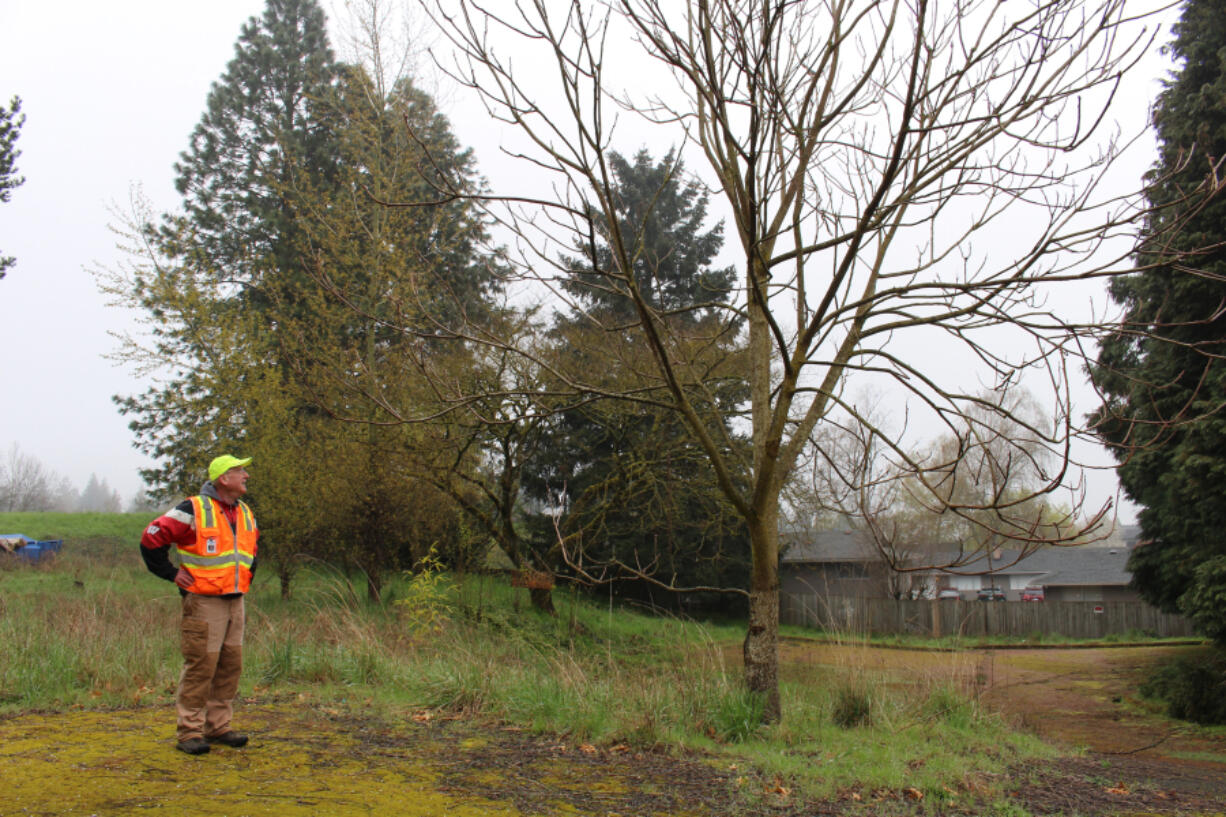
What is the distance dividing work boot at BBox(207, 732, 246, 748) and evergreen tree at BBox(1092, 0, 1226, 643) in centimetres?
1118

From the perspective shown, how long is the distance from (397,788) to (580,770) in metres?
1.08

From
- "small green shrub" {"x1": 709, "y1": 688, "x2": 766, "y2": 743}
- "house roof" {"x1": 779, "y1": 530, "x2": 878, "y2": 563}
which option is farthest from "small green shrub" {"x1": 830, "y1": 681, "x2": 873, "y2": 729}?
"house roof" {"x1": 779, "y1": 530, "x2": 878, "y2": 563}

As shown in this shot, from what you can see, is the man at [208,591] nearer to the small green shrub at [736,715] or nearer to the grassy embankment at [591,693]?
the grassy embankment at [591,693]

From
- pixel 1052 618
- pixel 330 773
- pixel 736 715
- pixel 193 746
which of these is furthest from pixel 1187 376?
pixel 1052 618

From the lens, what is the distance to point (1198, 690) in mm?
11922

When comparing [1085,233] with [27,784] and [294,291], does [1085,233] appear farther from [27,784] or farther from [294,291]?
[294,291]

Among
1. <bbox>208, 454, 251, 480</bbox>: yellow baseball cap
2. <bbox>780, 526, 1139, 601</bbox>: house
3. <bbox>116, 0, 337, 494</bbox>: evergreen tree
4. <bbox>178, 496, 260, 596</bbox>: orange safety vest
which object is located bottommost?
<bbox>178, 496, 260, 596</bbox>: orange safety vest

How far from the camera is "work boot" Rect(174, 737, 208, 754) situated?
14.0 feet

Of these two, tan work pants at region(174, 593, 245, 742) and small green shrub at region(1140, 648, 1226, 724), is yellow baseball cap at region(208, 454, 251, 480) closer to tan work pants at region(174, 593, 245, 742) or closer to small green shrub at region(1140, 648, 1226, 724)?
tan work pants at region(174, 593, 245, 742)

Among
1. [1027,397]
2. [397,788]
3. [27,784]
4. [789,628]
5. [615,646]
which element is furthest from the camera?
[1027,397]

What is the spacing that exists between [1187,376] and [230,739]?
13.9m

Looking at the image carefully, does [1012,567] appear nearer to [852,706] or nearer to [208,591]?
[852,706]

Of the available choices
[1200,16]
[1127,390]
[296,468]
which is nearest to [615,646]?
[296,468]

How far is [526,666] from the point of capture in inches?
308
